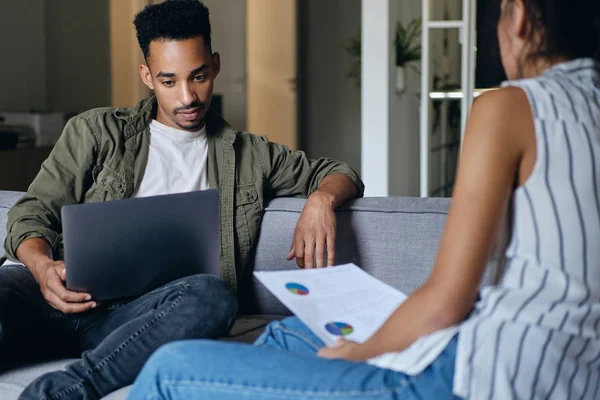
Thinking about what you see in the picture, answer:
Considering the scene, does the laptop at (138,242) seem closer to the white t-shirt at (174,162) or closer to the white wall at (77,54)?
the white t-shirt at (174,162)

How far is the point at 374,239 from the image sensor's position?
1.84 meters

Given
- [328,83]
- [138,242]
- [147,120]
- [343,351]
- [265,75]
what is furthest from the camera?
[328,83]

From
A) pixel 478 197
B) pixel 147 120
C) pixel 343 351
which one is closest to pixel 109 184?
pixel 147 120

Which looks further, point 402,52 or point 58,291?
point 402,52

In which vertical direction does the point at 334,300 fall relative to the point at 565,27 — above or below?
below

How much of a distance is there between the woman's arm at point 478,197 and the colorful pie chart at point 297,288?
254mm

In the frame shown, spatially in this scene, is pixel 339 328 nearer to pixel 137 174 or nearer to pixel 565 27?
pixel 565 27

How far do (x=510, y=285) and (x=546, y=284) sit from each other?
0.04 meters

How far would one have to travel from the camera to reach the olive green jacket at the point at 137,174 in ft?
5.84

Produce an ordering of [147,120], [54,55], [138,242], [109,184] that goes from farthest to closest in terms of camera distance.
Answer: [54,55]
[147,120]
[109,184]
[138,242]

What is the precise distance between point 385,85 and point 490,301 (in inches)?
107

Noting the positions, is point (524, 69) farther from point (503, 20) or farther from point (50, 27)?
point (50, 27)

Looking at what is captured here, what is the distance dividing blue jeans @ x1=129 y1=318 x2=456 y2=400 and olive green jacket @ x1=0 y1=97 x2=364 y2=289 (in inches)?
33.7

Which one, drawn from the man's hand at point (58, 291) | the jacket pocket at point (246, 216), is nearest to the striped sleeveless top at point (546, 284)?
the man's hand at point (58, 291)
